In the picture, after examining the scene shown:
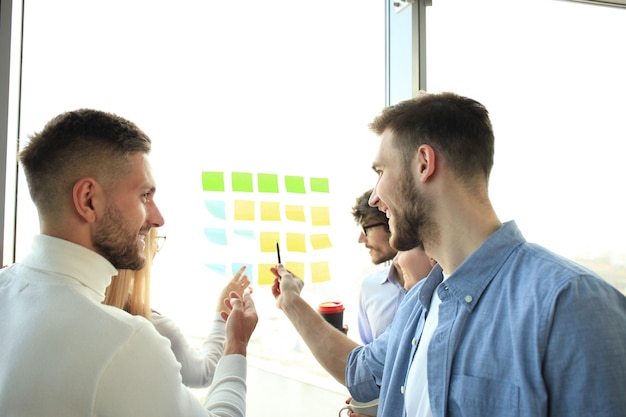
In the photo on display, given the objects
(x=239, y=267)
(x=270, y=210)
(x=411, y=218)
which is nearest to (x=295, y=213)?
(x=270, y=210)

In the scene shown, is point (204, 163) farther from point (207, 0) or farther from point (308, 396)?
point (308, 396)

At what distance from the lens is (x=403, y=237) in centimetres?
122

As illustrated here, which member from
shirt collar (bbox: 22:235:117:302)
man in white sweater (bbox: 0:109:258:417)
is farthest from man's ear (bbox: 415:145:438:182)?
shirt collar (bbox: 22:235:117:302)

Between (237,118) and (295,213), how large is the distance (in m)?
0.48

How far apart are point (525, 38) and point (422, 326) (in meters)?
1.76

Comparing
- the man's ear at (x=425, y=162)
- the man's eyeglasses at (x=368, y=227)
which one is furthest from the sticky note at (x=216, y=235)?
the man's ear at (x=425, y=162)

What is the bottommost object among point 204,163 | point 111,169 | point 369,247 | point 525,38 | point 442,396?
point 442,396

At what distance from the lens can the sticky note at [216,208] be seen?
1.87 metres

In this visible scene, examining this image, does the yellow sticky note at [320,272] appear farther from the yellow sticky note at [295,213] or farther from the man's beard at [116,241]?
the man's beard at [116,241]

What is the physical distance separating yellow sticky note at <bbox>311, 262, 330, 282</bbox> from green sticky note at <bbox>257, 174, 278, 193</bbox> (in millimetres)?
377

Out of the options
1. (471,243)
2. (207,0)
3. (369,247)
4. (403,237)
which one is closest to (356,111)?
(369,247)

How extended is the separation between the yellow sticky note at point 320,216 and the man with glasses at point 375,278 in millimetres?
130

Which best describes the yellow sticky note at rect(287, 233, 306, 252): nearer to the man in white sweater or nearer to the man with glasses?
the man with glasses

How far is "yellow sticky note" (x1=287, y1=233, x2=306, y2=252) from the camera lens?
6.54 feet
